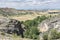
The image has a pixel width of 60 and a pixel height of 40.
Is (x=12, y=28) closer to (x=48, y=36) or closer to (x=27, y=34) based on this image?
(x=27, y=34)

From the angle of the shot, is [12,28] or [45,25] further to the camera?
[45,25]

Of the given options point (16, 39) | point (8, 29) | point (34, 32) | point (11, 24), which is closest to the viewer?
point (16, 39)

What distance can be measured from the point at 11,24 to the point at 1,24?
411 cm

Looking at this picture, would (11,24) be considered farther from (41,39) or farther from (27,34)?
(41,39)

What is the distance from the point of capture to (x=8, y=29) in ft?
177

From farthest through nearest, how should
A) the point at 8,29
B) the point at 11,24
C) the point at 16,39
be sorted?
the point at 11,24, the point at 8,29, the point at 16,39

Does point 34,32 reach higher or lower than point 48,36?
lower

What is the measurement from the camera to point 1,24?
54656 millimetres

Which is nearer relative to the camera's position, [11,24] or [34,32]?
[11,24]

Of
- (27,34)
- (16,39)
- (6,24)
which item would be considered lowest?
(27,34)

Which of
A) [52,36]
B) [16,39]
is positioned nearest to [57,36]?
[52,36]

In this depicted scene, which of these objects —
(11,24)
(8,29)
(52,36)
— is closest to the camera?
(52,36)

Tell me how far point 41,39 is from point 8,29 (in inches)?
660

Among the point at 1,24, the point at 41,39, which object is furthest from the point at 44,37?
the point at 1,24
